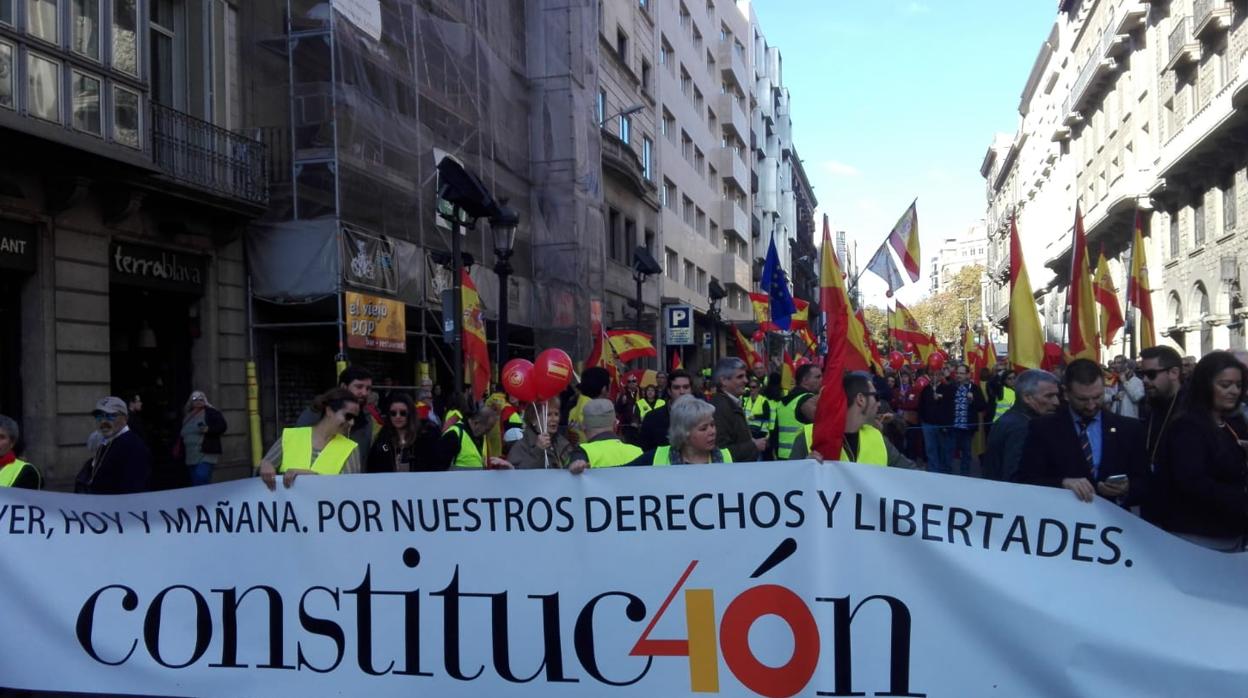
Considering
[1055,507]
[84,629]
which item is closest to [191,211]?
[84,629]

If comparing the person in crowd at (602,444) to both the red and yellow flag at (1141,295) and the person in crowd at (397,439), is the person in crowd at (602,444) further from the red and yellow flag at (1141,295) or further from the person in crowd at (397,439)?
the red and yellow flag at (1141,295)

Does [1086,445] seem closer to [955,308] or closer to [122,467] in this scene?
[122,467]

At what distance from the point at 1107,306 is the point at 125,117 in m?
11.5

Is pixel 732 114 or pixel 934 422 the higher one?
pixel 732 114

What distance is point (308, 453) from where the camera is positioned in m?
5.43

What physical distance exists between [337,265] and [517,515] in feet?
35.6

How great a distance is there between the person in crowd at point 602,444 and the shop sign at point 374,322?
30.9ft

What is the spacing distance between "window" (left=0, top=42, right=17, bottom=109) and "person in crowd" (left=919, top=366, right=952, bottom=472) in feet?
38.4

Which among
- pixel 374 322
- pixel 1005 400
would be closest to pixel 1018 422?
pixel 1005 400

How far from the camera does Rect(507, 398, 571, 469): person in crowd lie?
6562 millimetres

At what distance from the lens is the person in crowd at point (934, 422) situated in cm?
1500

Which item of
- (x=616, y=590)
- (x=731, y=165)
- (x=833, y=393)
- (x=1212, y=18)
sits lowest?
(x=616, y=590)

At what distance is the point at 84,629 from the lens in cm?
496

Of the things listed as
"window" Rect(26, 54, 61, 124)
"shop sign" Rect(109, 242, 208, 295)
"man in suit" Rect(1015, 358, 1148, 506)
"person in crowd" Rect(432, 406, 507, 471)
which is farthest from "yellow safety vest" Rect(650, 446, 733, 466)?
"shop sign" Rect(109, 242, 208, 295)
